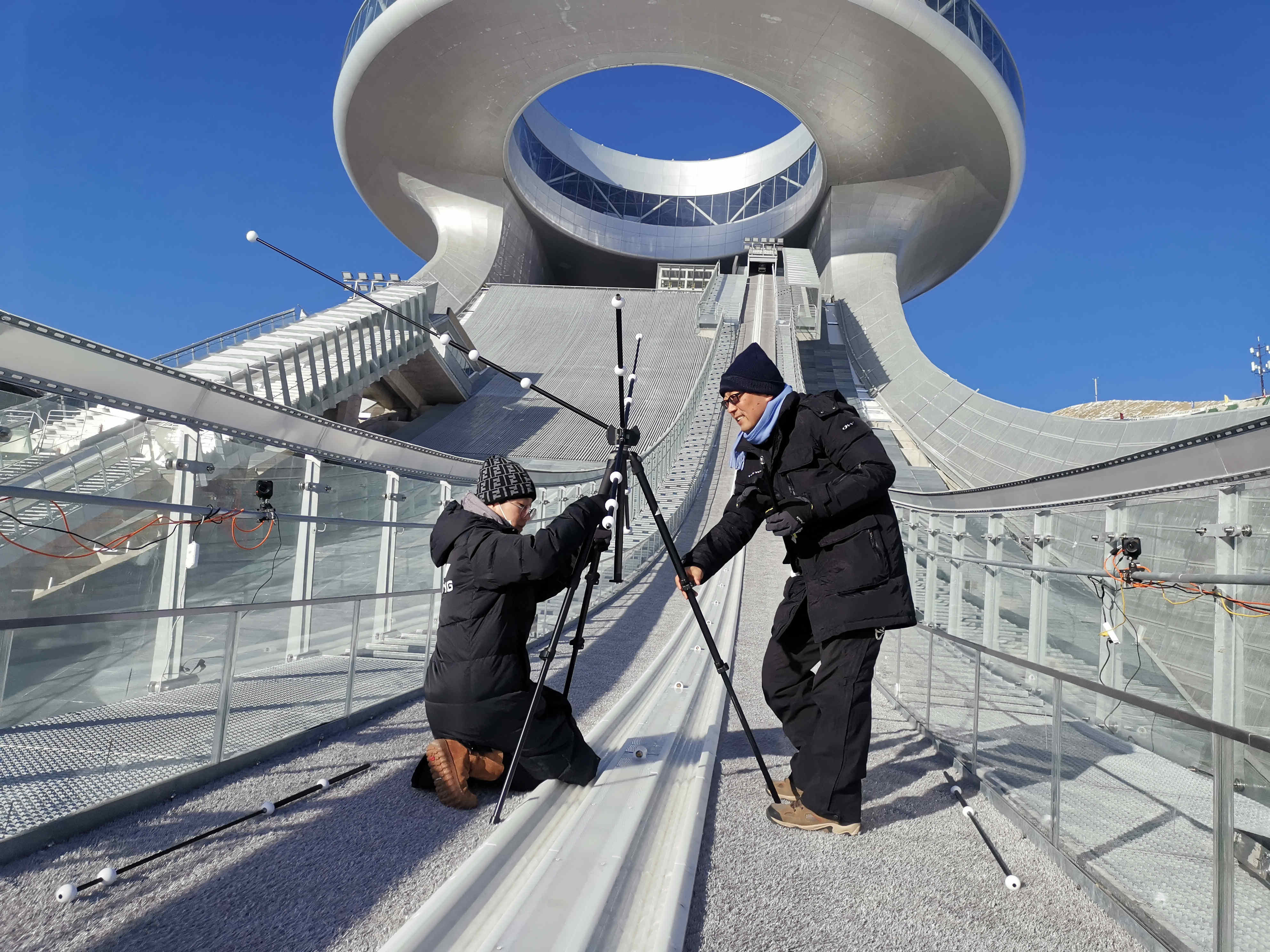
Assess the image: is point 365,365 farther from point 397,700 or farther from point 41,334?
point 397,700

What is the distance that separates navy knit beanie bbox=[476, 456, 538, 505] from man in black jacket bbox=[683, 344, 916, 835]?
68cm

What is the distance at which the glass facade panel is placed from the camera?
48562 millimetres

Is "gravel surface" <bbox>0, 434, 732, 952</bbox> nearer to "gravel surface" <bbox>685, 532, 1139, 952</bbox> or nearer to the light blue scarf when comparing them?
"gravel surface" <bbox>685, 532, 1139, 952</bbox>

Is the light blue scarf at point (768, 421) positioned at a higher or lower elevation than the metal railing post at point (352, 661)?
higher

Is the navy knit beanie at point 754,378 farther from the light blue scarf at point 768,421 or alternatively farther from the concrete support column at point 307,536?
the concrete support column at point 307,536

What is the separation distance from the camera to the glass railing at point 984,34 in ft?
102

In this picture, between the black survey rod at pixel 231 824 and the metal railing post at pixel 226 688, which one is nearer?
the black survey rod at pixel 231 824

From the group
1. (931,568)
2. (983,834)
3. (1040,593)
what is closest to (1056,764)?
(983,834)

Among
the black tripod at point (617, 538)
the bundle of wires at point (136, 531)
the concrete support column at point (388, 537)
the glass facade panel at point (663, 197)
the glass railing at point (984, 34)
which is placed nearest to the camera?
the black tripod at point (617, 538)

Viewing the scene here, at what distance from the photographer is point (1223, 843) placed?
1.73 meters

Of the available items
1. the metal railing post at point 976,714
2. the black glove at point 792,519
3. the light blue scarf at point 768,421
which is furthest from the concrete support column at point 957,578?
the black glove at point 792,519

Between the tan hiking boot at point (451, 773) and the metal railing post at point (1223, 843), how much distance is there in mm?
2047

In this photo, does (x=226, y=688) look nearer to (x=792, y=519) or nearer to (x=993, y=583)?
(x=792, y=519)

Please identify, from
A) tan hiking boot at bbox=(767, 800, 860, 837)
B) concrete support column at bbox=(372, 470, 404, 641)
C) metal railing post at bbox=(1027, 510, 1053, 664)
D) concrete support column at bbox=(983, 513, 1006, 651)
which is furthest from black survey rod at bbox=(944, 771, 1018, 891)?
concrete support column at bbox=(372, 470, 404, 641)
